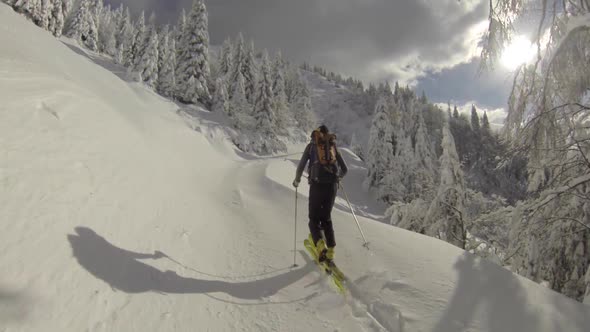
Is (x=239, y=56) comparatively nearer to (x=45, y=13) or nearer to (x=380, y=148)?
(x=45, y=13)

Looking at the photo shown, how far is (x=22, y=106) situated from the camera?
16.8ft

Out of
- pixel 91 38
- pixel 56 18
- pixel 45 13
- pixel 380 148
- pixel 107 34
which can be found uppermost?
pixel 107 34

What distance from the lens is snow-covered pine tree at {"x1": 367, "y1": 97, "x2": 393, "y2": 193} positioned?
1365 inches

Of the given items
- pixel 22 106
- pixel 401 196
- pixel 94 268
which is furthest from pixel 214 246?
pixel 401 196

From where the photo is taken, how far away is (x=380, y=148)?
119 ft

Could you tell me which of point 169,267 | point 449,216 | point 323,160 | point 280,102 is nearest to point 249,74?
point 280,102

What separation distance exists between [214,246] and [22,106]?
418cm

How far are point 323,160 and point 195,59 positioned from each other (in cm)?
3436

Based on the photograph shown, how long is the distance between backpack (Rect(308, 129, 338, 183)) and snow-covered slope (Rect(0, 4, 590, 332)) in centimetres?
135

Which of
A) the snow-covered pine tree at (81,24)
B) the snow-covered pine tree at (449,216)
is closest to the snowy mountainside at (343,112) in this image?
the snow-covered pine tree at (81,24)

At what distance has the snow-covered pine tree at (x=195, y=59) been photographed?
34094 mm

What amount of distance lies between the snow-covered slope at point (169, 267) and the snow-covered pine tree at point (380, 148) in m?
29.6

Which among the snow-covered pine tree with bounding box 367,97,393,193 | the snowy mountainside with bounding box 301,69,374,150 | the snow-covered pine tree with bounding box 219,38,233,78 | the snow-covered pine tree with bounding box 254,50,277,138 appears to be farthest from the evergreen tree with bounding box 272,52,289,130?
the snowy mountainside with bounding box 301,69,374,150

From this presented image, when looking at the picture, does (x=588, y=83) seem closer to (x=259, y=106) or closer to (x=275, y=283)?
(x=275, y=283)
